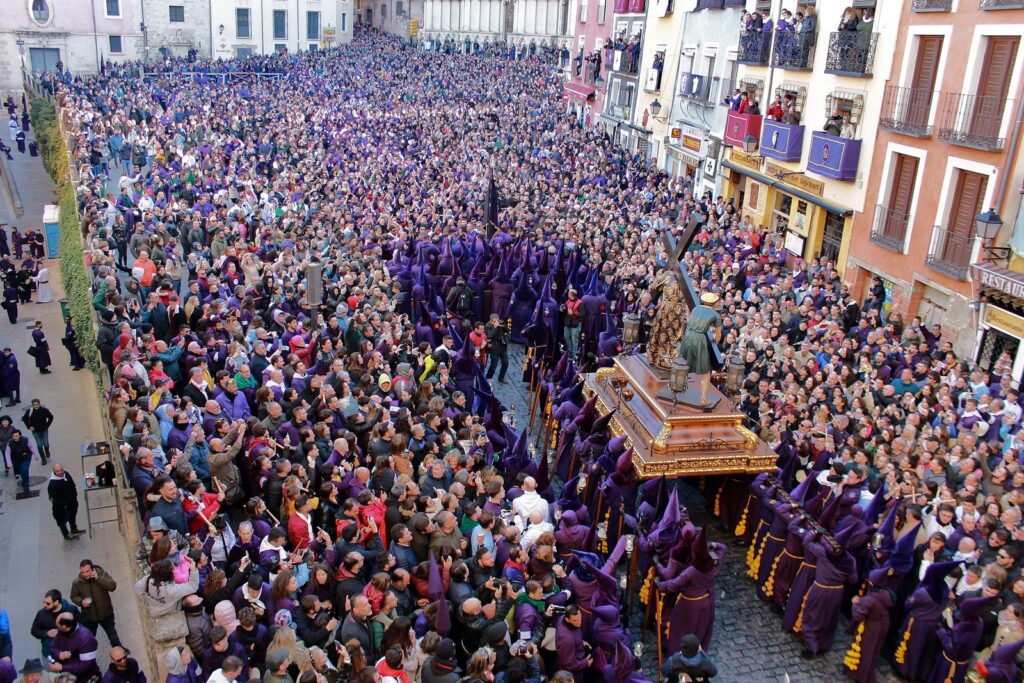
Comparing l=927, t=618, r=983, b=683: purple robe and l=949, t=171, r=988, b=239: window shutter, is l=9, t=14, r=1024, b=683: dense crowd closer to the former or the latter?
l=927, t=618, r=983, b=683: purple robe

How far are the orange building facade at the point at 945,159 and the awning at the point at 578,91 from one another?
76.7ft

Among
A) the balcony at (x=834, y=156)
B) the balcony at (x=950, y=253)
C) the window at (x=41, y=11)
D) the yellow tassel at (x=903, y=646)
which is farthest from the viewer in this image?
the window at (x=41, y=11)

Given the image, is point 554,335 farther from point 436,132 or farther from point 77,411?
point 436,132

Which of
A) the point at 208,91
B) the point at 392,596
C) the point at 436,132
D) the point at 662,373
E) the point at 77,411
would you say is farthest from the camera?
the point at 208,91

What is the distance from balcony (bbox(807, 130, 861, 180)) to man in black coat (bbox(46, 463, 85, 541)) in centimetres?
1724

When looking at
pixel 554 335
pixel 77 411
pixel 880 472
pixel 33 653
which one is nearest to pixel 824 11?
pixel 554 335

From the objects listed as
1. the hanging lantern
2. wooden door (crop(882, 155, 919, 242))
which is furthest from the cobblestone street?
wooden door (crop(882, 155, 919, 242))

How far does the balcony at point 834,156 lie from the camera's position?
68.5 feet

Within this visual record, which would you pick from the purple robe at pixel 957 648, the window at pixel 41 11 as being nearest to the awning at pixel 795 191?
the purple robe at pixel 957 648

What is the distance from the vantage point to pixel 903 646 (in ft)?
31.9

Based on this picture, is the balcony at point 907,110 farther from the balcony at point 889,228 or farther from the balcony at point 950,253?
the balcony at point 950,253

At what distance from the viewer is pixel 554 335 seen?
17.6m

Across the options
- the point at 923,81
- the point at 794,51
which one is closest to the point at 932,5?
the point at 923,81

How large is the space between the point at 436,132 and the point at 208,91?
1247 centimetres
